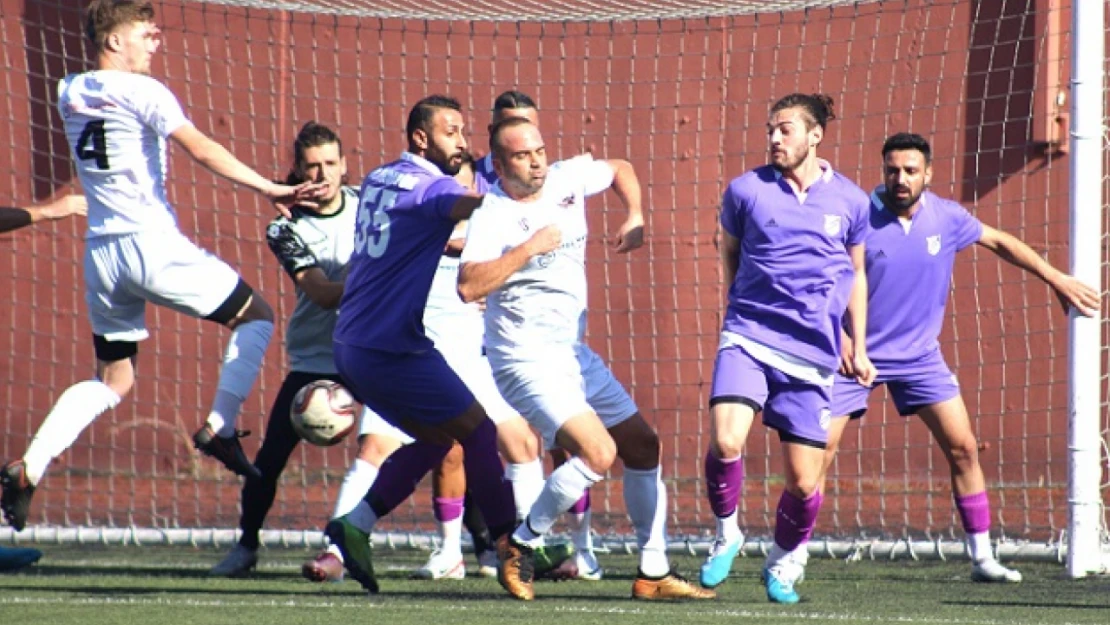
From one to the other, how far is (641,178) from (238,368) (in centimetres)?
458

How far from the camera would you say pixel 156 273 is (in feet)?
23.6

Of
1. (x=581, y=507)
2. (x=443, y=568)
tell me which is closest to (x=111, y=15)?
(x=443, y=568)

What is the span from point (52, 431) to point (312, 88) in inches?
189

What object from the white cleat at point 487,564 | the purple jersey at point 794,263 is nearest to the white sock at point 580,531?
the white cleat at point 487,564

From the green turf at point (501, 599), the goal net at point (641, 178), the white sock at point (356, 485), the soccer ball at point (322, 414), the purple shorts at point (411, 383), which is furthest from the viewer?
the goal net at point (641, 178)

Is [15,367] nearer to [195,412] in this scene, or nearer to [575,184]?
[195,412]

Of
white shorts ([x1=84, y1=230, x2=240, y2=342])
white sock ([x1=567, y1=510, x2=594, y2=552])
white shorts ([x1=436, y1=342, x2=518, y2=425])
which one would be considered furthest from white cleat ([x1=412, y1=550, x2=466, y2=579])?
white shorts ([x1=84, y1=230, x2=240, y2=342])

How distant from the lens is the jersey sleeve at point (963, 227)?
789 centimetres

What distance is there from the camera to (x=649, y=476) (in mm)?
6824

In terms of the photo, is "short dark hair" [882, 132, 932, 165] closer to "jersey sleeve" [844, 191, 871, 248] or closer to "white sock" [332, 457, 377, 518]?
"jersey sleeve" [844, 191, 871, 248]

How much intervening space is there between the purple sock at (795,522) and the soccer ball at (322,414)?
1.89m

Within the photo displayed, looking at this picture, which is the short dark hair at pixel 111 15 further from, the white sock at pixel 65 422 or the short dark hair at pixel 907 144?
the short dark hair at pixel 907 144

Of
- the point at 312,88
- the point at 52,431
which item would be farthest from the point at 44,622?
the point at 312,88

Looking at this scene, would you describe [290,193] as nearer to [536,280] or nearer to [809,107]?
[536,280]
